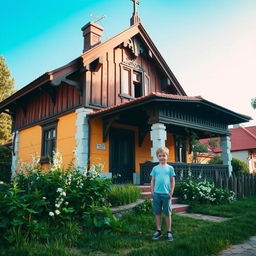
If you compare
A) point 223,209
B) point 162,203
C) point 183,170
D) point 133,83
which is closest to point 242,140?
point 133,83

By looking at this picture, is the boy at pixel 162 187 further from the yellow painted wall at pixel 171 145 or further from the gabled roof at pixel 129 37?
the yellow painted wall at pixel 171 145

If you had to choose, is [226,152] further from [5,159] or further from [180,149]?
[5,159]

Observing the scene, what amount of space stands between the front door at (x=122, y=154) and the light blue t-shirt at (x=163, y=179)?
6608mm

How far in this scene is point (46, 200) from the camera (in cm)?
478

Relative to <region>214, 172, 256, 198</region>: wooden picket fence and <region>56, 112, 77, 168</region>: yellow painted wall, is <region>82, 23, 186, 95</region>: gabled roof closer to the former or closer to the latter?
<region>56, 112, 77, 168</region>: yellow painted wall

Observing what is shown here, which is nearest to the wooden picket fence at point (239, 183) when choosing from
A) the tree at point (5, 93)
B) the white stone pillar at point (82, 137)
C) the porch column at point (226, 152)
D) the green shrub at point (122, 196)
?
the porch column at point (226, 152)

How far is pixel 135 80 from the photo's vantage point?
1336 centimetres

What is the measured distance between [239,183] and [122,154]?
4896mm

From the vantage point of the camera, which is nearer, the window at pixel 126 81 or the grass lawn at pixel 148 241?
the grass lawn at pixel 148 241

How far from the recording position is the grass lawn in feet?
12.2

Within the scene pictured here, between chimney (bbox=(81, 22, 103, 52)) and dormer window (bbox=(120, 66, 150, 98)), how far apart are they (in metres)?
2.14

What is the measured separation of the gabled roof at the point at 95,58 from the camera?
10.3m

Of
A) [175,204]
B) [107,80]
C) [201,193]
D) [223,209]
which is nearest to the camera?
[223,209]

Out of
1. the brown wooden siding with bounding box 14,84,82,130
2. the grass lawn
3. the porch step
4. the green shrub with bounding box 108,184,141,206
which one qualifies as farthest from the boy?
the brown wooden siding with bounding box 14,84,82,130
